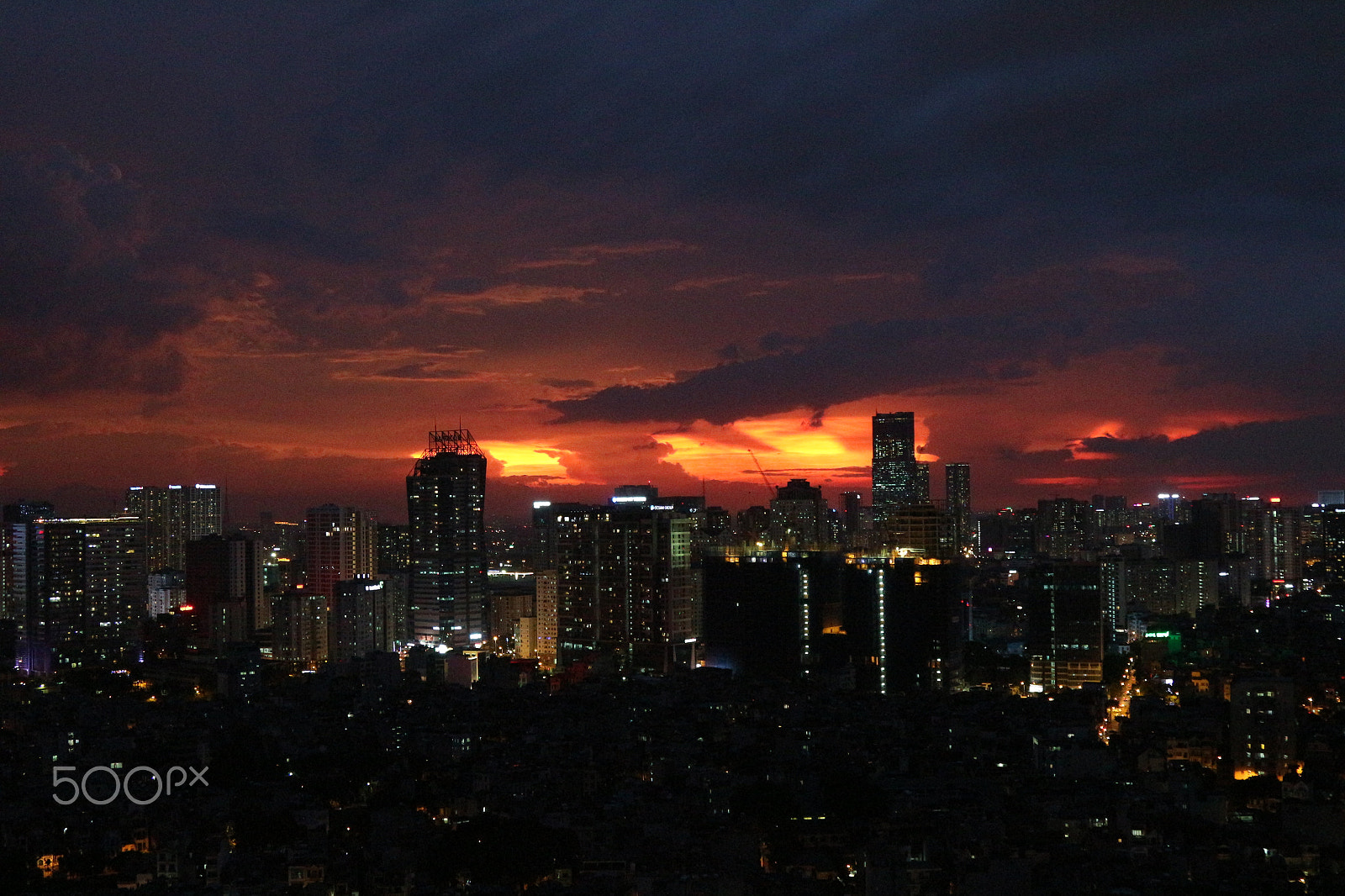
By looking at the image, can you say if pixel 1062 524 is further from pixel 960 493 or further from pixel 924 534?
pixel 924 534

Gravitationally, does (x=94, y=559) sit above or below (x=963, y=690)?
above

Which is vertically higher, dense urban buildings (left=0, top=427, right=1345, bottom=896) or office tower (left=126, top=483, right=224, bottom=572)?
office tower (left=126, top=483, right=224, bottom=572)

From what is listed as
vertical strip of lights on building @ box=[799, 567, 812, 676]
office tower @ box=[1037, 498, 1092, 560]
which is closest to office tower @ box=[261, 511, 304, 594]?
vertical strip of lights on building @ box=[799, 567, 812, 676]

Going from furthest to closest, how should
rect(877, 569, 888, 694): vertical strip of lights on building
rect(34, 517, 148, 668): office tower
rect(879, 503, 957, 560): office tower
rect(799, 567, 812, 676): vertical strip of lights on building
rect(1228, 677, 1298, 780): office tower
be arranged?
1. rect(34, 517, 148, 668): office tower
2. rect(799, 567, 812, 676): vertical strip of lights on building
3. rect(879, 503, 957, 560): office tower
4. rect(877, 569, 888, 694): vertical strip of lights on building
5. rect(1228, 677, 1298, 780): office tower

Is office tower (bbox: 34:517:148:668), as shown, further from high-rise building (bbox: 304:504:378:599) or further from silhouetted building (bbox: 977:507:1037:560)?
silhouetted building (bbox: 977:507:1037:560)

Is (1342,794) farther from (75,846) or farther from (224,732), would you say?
(224,732)

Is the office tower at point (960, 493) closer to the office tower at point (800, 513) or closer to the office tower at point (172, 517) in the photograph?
the office tower at point (800, 513)

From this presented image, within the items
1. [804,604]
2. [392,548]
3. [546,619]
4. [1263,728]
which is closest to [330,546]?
[392,548]

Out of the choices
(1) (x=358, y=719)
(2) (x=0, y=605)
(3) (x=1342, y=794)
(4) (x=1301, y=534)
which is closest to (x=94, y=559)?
(2) (x=0, y=605)
